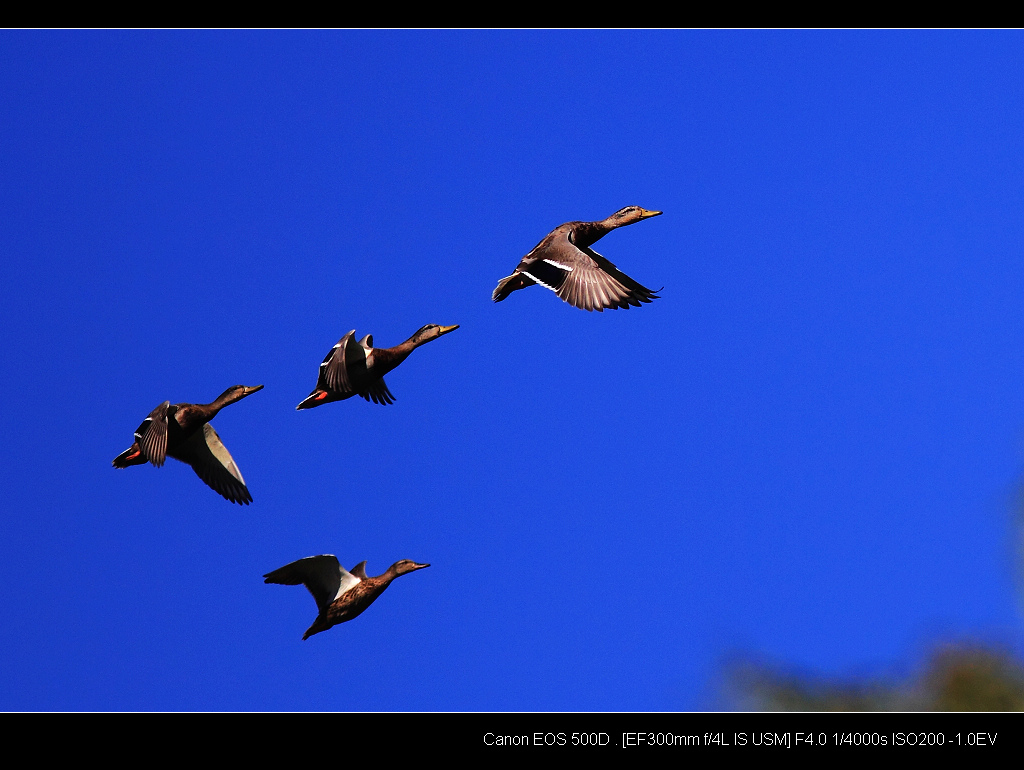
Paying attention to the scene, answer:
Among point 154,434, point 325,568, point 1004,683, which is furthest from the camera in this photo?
point 1004,683

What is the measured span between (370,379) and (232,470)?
2.49m

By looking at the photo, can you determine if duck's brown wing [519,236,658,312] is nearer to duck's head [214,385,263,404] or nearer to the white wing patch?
the white wing patch

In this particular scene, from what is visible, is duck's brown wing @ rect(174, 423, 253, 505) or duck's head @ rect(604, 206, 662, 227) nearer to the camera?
duck's brown wing @ rect(174, 423, 253, 505)

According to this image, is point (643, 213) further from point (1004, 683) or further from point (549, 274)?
point (1004, 683)

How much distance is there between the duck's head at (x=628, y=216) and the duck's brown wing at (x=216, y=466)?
22.2 feet

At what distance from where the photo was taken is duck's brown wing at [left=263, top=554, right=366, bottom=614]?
1561 centimetres

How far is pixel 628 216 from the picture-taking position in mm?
19234

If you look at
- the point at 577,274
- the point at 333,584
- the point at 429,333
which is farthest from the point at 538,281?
the point at 333,584

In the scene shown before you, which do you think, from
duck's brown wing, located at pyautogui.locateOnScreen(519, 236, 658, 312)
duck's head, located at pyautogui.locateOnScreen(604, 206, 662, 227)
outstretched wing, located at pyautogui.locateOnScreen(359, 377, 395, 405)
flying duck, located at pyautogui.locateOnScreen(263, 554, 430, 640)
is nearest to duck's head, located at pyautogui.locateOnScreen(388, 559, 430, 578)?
flying duck, located at pyautogui.locateOnScreen(263, 554, 430, 640)

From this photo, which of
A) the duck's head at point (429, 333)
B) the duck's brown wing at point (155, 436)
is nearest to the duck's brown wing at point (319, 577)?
the duck's brown wing at point (155, 436)

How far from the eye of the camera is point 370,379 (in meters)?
17.5

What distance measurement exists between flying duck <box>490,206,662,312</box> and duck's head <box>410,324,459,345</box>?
86 cm

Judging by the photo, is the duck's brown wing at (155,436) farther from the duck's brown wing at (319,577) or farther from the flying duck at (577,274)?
the flying duck at (577,274)
